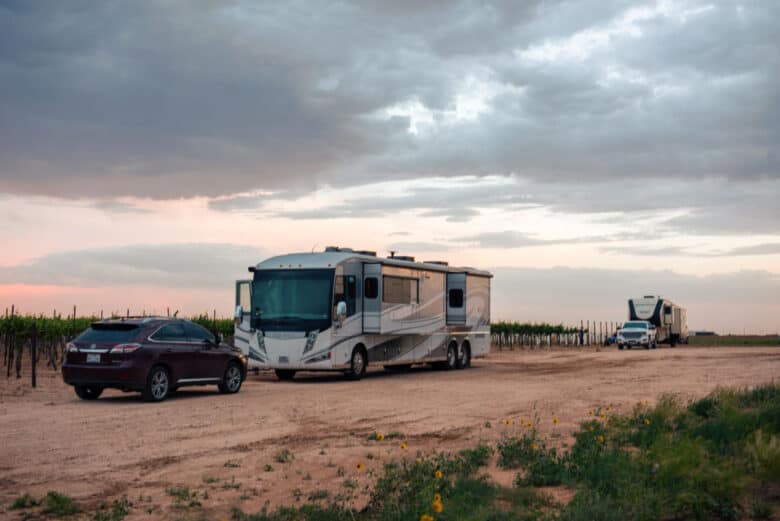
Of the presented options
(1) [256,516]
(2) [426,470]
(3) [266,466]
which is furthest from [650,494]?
(3) [266,466]

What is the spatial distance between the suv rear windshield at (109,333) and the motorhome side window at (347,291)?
7166mm

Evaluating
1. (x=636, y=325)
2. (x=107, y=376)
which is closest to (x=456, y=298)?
(x=107, y=376)

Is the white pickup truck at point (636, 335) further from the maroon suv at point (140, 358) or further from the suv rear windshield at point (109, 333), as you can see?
the suv rear windshield at point (109, 333)

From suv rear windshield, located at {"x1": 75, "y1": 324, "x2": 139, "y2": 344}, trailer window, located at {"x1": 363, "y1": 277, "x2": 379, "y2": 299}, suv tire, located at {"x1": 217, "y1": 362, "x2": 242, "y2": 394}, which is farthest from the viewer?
trailer window, located at {"x1": 363, "y1": 277, "x2": 379, "y2": 299}

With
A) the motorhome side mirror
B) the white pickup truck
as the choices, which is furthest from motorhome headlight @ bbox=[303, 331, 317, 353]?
the white pickup truck

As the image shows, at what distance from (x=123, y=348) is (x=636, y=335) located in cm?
4264

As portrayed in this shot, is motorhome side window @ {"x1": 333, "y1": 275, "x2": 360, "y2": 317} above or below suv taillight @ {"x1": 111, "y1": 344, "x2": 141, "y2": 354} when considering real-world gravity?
above

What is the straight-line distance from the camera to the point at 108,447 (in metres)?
12.2

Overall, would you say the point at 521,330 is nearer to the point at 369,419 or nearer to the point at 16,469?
the point at 369,419

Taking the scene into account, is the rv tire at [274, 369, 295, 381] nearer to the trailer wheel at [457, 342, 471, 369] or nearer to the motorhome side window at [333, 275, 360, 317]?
the motorhome side window at [333, 275, 360, 317]

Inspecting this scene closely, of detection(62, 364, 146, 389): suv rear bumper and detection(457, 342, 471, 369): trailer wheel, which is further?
detection(457, 342, 471, 369): trailer wheel

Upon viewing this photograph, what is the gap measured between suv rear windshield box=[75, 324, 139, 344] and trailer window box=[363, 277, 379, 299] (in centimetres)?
872

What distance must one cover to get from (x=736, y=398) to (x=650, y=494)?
6.95 meters

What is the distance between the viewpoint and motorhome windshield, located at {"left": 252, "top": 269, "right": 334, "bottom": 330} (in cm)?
2459
